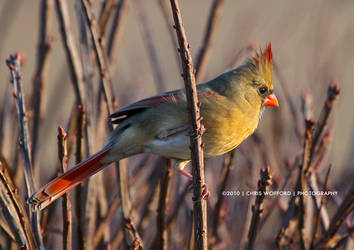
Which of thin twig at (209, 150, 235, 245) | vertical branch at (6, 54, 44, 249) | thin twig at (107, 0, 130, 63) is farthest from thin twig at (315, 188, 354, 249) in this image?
thin twig at (107, 0, 130, 63)

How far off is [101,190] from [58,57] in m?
6.18

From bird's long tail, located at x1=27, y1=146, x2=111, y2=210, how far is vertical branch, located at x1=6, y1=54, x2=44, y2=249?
0.12 feet

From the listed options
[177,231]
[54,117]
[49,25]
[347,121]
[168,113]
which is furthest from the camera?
[347,121]

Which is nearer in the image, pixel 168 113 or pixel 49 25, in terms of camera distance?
pixel 168 113

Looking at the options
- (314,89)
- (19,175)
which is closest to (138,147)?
(19,175)

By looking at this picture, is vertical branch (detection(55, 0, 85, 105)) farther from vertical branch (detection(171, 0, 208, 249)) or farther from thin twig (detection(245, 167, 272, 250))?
thin twig (detection(245, 167, 272, 250))

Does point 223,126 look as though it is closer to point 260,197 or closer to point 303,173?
point 303,173

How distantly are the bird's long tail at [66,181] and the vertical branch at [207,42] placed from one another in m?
0.80

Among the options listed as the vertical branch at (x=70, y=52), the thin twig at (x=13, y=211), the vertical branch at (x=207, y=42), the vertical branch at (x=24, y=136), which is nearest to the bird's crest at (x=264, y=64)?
the vertical branch at (x=207, y=42)

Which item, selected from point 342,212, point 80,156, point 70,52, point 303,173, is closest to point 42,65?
point 70,52

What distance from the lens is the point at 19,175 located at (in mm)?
2635

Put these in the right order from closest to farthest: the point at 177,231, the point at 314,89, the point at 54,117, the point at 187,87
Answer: the point at 187,87 < the point at 177,231 < the point at 54,117 < the point at 314,89

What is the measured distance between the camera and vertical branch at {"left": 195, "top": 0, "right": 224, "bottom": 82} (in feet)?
9.48

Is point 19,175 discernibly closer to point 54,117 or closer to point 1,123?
point 1,123
